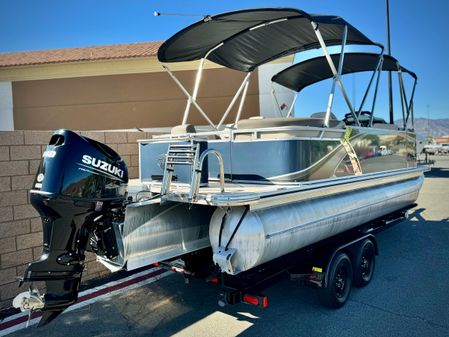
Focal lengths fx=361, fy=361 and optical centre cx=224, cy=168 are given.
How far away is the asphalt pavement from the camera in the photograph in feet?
10.5

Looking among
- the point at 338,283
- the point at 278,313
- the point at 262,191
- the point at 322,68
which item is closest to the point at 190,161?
the point at 262,191

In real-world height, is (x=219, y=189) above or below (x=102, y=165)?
below

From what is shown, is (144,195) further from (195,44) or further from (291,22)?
(291,22)

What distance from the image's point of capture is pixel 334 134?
12.7 ft

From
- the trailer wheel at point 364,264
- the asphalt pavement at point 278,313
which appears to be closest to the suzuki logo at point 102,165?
the asphalt pavement at point 278,313

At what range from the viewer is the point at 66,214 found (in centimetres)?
242

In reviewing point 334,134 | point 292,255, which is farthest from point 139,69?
point 292,255

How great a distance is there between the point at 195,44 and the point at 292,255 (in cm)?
302

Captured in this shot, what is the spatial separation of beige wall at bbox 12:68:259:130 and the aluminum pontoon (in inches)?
210

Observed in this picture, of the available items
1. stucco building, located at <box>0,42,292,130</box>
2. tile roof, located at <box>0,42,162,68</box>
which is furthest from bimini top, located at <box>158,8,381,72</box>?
tile roof, located at <box>0,42,162,68</box>

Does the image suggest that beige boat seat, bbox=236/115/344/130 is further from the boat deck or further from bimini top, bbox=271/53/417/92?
bimini top, bbox=271/53/417/92

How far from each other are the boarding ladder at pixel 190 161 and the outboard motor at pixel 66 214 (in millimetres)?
451

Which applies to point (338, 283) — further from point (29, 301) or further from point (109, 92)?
point (109, 92)

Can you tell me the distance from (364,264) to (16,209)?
155 inches
